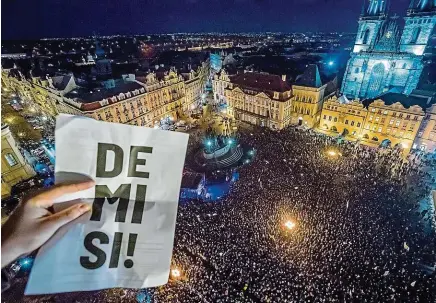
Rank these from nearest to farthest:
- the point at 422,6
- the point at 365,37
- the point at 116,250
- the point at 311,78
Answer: the point at 116,250, the point at 422,6, the point at 311,78, the point at 365,37

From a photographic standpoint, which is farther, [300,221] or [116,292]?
[300,221]

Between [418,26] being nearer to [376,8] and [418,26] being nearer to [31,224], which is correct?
[376,8]

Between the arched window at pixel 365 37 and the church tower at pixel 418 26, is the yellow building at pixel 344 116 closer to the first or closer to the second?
the church tower at pixel 418 26

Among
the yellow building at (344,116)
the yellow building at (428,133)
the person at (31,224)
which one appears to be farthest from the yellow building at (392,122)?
the person at (31,224)

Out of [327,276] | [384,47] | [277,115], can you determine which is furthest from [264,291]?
[384,47]

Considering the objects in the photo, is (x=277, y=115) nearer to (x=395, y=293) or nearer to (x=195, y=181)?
(x=195, y=181)

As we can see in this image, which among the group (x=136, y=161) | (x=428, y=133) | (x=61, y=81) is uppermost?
(x=136, y=161)

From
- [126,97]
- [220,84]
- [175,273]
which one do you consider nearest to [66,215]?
[175,273]
